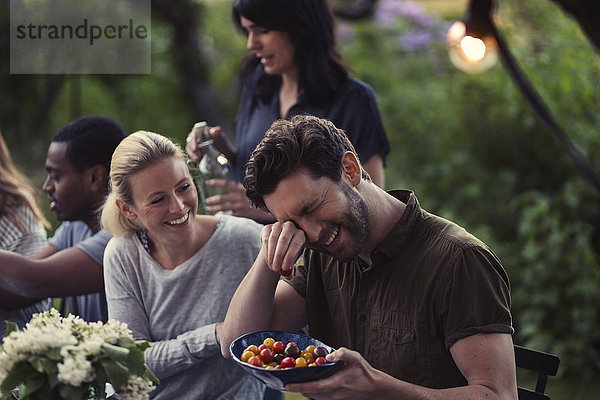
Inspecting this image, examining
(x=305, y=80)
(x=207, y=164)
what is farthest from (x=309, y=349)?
(x=305, y=80)

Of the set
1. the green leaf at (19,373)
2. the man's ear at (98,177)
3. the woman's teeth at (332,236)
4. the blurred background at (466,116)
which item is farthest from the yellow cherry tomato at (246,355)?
the blurred background at (466,116)

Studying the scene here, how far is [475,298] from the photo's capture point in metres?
1.65

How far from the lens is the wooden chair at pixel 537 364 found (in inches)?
76.4

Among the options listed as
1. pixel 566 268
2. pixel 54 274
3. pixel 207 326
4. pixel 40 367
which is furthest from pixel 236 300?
pixel 566 268

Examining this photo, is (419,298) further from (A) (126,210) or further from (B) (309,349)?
(A) (126,210)

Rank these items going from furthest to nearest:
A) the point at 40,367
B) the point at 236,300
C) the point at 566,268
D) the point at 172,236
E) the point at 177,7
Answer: the point at 177,7 → the point at 566,268 → the point at 172,236 → the point at 236,300 → the point at 40,367

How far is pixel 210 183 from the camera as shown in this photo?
102 inches

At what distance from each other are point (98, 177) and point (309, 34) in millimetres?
864

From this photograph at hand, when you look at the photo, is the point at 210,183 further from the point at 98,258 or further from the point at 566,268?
the point at 566,268

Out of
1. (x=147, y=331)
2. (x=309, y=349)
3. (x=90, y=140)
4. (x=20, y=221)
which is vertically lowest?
(x=147, y=331)

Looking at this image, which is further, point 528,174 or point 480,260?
point 528,174

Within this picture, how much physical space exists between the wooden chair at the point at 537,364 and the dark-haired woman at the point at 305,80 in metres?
0.87

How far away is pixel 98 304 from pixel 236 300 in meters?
0.88

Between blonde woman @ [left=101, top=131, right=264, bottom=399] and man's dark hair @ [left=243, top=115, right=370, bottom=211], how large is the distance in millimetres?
469
